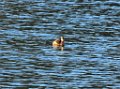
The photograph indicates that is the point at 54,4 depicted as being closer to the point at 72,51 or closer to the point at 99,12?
the point at 99,12

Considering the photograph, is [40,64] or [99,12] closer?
[40,64]

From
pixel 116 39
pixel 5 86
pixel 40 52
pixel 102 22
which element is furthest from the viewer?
pixel 102 22

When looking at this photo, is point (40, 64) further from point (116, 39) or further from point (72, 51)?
point (116, 39)

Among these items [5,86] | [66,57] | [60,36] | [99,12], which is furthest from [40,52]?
[99,12]

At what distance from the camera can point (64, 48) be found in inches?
1716

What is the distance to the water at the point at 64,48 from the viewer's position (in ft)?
118

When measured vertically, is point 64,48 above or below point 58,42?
below

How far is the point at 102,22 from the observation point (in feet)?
165

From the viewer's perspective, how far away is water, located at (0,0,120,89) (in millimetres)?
36031

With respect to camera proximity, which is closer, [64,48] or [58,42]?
[64,48]

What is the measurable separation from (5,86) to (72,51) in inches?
336

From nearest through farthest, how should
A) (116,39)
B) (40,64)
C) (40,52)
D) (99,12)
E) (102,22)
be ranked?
(40,64), (40,52), (116,39), (102,22), (99,12)

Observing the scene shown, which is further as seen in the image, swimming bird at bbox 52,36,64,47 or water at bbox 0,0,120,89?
swimming bird at bbox 52,36,64,47

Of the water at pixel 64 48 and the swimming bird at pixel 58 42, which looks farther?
the swimming bird at pixel 58 42
